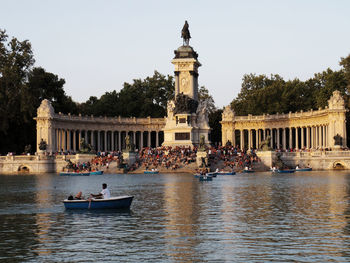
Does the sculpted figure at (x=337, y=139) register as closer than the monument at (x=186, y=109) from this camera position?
Yes

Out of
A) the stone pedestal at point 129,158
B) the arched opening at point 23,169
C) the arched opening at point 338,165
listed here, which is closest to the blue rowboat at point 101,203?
the stone pedestal at point 129,158

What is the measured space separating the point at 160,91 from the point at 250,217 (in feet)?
416

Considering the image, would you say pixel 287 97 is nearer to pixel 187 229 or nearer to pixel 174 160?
pixel 174 160

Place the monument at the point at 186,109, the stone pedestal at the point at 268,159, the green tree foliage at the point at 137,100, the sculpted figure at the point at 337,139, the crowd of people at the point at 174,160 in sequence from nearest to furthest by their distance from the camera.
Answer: the crowd of people at the point at 174,160, the stone pedestal at the point at 268,159, the sculpted figure at the point at 337,139, the monument at the point at 186,109, the green tree foliage at the point at 137,100

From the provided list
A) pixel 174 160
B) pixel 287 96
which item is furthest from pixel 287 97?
pixel 174 160

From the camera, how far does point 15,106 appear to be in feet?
384

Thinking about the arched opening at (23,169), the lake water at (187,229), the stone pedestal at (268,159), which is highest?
the stone pedestal at (268,159)

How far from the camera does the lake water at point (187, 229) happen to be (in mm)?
24531

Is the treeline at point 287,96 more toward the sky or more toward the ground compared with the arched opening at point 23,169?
more toward the sky

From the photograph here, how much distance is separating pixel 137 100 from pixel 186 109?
44085mm

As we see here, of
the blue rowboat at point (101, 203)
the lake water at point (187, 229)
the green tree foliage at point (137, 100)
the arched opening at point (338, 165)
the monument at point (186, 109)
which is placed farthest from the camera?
the green tree foliage at point (137, 100)

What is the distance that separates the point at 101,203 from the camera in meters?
38.6

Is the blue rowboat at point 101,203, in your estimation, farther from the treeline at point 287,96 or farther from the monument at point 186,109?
the treeline at point 287,96

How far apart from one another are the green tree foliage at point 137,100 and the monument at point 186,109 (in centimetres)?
3300
